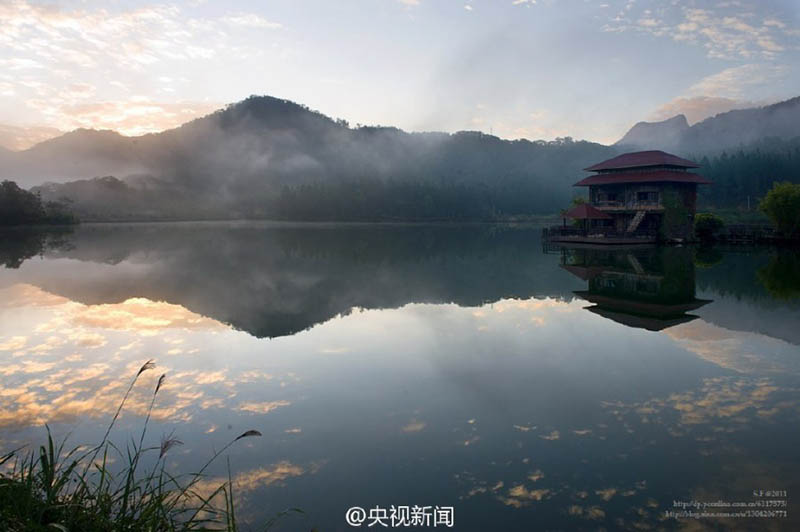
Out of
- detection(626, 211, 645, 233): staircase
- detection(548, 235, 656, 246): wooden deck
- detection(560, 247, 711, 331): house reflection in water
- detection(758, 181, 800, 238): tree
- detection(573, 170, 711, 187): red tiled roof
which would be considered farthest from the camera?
detection(626, 211, 645, 233): staircase

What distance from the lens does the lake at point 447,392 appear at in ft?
18.8

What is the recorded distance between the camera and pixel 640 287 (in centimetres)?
2055

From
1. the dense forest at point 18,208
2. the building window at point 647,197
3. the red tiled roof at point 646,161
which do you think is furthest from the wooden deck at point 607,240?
the dense forest at point 18,208

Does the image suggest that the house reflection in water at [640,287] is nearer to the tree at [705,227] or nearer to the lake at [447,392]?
the lake at [447,392]

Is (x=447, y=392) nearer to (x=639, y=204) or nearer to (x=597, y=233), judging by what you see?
(x=597, y=233)

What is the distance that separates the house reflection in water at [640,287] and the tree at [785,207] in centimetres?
1255

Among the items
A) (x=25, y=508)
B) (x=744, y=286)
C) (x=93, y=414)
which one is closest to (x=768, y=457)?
(x=25, y=508)

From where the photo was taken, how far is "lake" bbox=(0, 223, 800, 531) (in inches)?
225

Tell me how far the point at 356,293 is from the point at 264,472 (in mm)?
14126

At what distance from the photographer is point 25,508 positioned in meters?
3.92

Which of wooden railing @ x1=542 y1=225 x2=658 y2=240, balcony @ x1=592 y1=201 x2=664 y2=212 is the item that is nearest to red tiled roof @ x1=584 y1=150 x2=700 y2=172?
balcony @ x1=592 y1=201 x2=664 y2=212

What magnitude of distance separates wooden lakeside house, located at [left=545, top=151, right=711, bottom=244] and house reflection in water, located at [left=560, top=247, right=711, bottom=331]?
11.8 metres

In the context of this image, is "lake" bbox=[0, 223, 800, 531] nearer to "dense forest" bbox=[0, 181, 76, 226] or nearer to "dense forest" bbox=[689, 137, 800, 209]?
"dense forest" bbox=[0, 181, 76, 226]

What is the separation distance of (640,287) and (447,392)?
1496 cm
